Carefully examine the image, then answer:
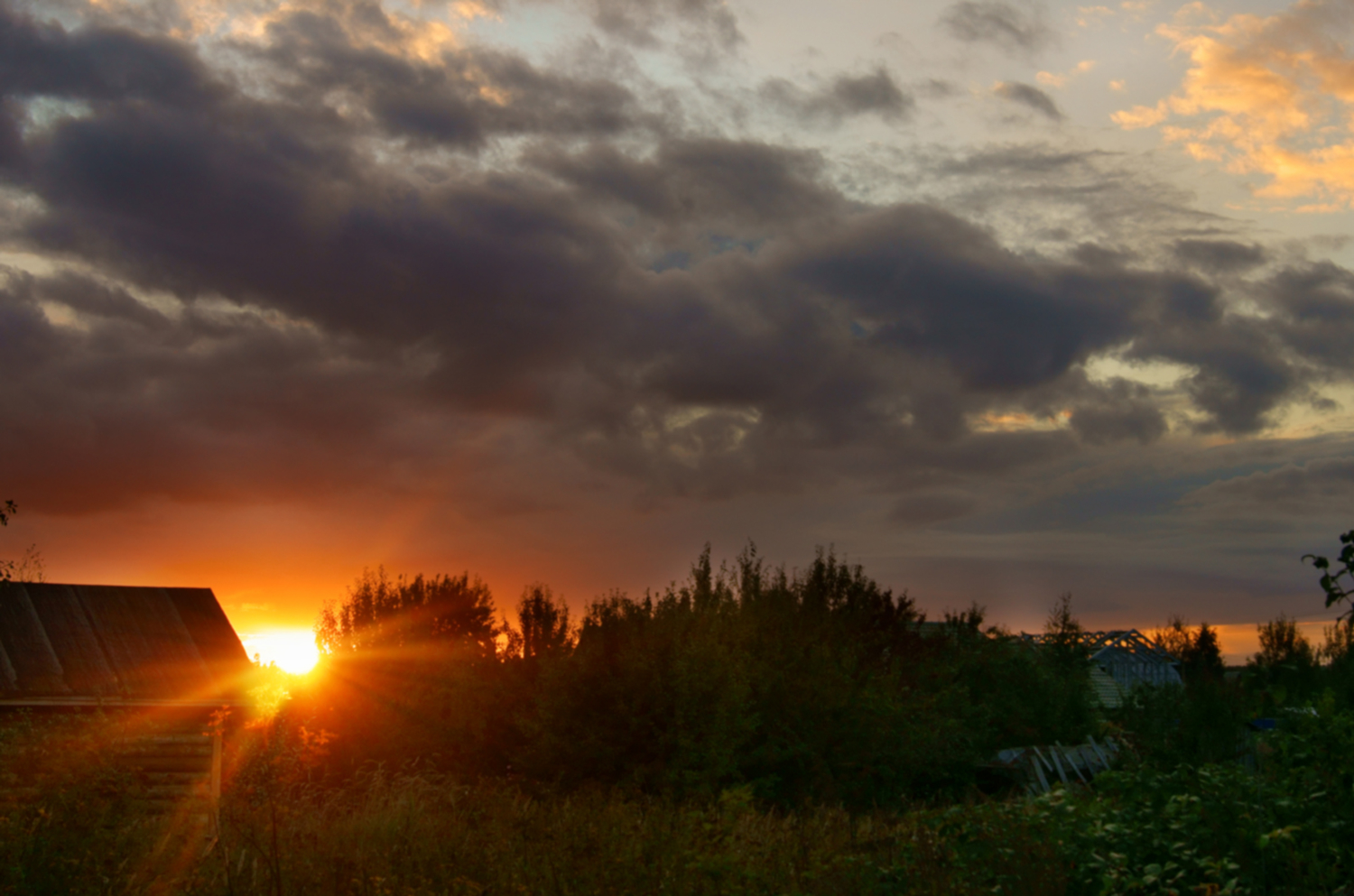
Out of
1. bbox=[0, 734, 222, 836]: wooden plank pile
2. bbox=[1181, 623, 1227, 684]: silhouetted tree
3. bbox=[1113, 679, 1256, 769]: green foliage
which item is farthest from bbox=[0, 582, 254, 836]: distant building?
bbox=[1181, 623, 1227, 684]: silhouetted tree

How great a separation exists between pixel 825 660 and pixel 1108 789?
38.8 ft

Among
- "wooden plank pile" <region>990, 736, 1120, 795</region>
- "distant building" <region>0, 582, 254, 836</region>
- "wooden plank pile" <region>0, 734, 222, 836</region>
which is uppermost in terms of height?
"distant building" <region>0, 582, 254, 836</region>

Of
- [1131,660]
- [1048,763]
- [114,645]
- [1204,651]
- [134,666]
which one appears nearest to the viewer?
[134,666]

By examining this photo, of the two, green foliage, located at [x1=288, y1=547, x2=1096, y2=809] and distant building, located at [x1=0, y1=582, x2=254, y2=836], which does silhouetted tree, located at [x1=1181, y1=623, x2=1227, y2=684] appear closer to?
green foliage, located at [x1=288, y1=547, x2=1096, y2=809]

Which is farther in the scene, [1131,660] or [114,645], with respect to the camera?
[1131,660]

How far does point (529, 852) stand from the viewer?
923 centimetres

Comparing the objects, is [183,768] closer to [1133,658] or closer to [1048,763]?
[1048,763]

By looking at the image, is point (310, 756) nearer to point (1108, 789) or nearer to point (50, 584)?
point (50, 584)

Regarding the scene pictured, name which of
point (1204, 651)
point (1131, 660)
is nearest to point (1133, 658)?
point (1131, 660)

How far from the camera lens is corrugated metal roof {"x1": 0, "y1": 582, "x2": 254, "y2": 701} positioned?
63.5 feet

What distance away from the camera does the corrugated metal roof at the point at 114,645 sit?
19.4 m

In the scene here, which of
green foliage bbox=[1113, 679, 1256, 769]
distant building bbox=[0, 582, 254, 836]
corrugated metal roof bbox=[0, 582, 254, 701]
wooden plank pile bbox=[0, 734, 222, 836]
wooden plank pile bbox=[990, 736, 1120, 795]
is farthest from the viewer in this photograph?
wooden plank pile bbox=[990, 736, 1120, 795]

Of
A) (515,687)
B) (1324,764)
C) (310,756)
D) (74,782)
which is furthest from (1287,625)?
(74,782)

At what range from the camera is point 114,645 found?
20.7m
